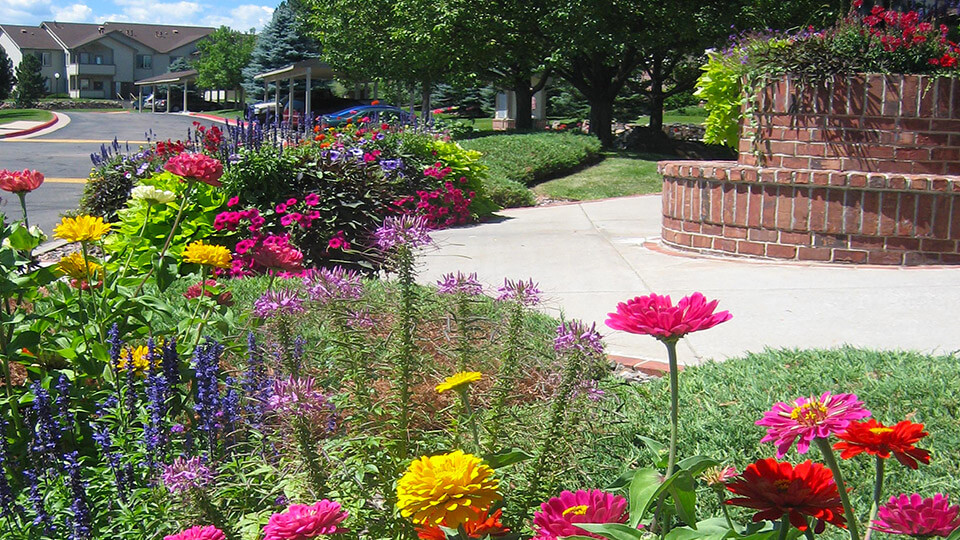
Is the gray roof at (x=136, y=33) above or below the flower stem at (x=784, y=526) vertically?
above

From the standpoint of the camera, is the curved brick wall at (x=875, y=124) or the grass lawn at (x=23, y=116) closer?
the curved brick wall at (x=875, y=124)

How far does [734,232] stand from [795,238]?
53 centimetres

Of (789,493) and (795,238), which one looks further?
(795,238)

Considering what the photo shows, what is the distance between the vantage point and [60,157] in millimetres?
23297

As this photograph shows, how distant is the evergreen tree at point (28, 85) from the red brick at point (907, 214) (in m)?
69.5

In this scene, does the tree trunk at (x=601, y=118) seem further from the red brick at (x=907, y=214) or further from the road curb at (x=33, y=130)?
the road curb at (x=33, y=130)

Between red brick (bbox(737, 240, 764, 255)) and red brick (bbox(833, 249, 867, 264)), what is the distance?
58 cm

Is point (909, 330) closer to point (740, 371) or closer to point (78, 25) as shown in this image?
point (740, 371)

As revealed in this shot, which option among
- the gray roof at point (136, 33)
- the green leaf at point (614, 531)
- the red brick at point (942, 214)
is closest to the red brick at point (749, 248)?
the red brick at point (942, 214)

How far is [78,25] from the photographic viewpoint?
96438 mm

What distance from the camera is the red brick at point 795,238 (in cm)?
707

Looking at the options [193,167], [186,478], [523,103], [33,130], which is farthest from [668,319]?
[33,130]

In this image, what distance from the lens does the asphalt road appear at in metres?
13.2

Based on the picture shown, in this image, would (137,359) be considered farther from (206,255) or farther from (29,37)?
(29,37)
